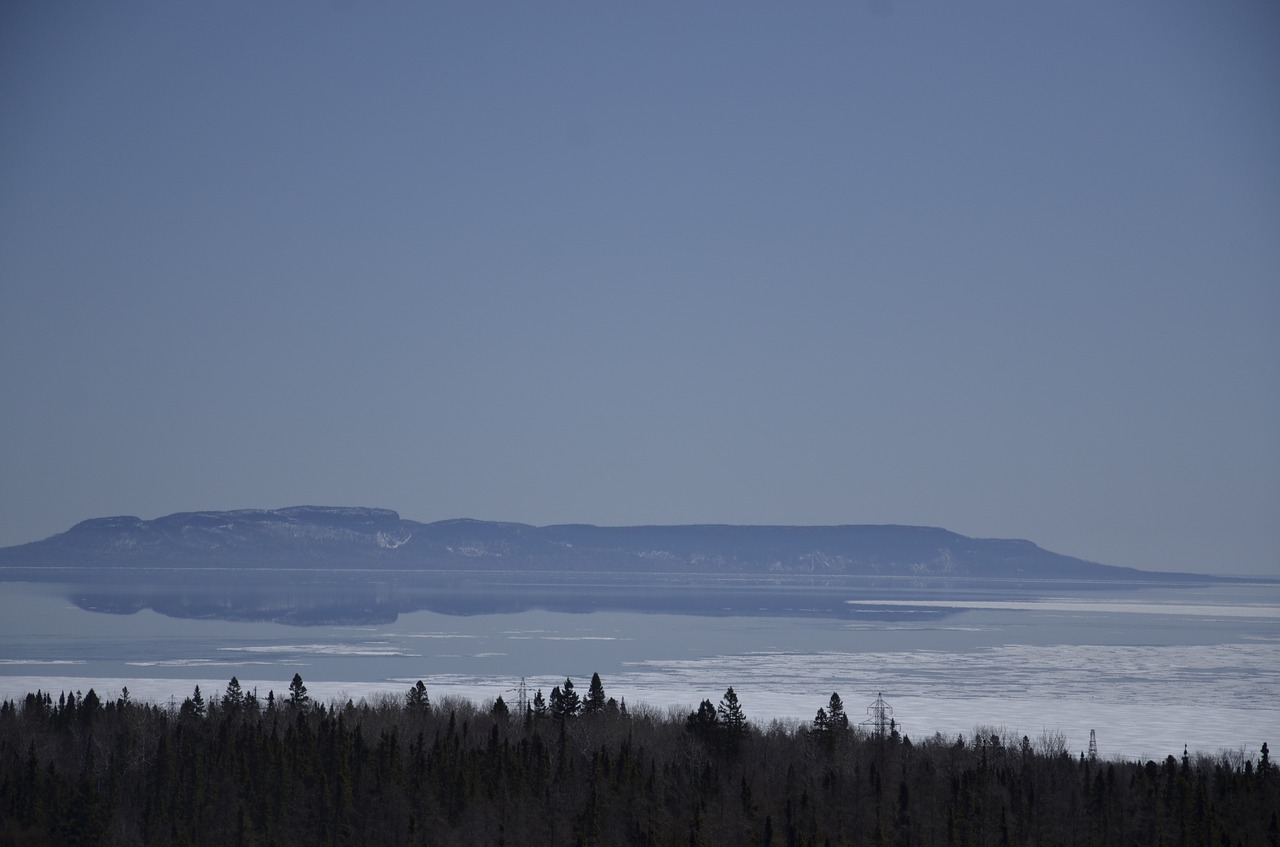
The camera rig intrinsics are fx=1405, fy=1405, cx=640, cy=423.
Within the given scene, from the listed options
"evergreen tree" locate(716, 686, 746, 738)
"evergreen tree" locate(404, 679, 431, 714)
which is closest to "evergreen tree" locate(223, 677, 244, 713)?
"evergreen tree" locate(404, 679, 431, 714)

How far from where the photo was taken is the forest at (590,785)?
7238cm

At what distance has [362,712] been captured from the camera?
302 ft

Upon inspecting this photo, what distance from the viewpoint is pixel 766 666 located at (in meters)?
125

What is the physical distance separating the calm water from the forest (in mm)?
6495

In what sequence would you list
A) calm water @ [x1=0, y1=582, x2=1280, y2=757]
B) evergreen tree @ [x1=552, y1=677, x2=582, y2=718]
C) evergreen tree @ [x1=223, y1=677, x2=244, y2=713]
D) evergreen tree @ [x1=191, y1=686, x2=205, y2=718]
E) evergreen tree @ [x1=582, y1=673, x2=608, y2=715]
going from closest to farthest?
1. evergreen tree @ [x1=191, y1=686, x2=205, y2=718]
2. evergreen tree @ [x1=223, y1=677, x2=244, y2=713]
3. evergreen tree @ [x1=582, y1=673, x2=608, y2=715]
4. evergreen tree @ [x1=552, y1=677, x2=582, y2=718]
5. calm water @ [x1=0, y1=582, x2=1280, y2=757]

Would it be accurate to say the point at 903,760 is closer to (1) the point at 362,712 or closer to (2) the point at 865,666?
(1) the point at 362,712

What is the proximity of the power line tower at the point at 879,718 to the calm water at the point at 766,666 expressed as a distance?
43.1 inches

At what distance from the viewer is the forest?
72375 mm

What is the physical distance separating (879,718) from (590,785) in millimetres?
23148

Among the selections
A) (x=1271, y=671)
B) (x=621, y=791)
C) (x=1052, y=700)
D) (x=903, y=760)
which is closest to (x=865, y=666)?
(x=1052, y=700)

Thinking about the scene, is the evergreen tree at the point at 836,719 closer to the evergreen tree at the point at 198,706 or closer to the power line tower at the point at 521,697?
the power line tower at the point at 521,697

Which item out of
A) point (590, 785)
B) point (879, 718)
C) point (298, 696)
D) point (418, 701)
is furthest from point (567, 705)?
point (879, 718)

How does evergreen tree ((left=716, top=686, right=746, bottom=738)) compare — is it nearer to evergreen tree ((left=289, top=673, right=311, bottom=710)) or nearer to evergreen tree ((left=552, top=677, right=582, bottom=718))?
evergreen tree ((left=552, top=677, right=582, bottom=718))

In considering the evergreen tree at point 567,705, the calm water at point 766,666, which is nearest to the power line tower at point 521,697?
the calm water at point 766,666
